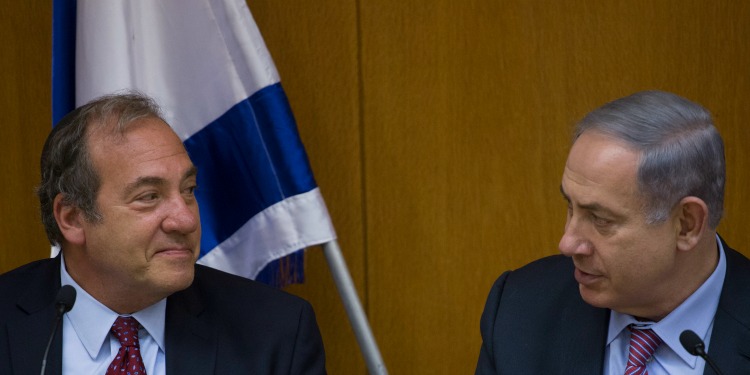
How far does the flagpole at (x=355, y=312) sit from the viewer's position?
11.4 ft

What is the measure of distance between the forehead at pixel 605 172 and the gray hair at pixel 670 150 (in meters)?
A: 0.02

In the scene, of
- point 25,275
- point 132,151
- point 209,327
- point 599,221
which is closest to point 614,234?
point 599,221

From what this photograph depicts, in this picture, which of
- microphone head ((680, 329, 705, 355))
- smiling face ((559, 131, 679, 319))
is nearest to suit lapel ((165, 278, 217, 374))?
smiling face ((559, 131, 679, 319))

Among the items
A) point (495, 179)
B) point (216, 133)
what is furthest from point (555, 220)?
point (216, 133)

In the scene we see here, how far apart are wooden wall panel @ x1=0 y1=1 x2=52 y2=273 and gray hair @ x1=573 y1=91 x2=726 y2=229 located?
215 cm

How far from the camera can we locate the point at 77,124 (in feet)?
9.64

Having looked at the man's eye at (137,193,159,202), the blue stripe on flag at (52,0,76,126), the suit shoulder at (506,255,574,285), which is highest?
the blue stripe on flag at (52,0,76,126)

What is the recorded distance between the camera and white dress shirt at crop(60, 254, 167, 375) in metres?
2.90

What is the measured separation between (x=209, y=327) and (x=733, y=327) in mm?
1293

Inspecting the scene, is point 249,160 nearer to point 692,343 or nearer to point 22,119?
point 22,119

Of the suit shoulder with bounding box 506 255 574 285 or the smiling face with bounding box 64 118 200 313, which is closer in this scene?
the smiling face with bounding box 64 118 200 313

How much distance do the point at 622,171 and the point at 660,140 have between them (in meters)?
0.11

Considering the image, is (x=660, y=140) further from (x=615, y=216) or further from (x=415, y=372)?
(x=415, y=372)

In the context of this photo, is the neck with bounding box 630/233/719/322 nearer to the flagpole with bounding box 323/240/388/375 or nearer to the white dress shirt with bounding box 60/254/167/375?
the flagpole with bounding box 323/240/388/375
